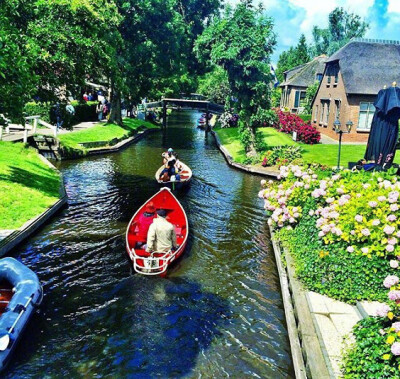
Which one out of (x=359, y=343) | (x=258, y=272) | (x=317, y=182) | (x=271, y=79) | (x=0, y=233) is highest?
(x=271, y=79)

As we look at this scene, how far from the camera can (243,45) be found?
2555cm

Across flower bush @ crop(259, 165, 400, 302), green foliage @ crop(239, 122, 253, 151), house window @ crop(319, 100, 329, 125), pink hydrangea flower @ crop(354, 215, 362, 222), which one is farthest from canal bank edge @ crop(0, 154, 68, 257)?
house window @ crop(319, 100, 329, 125)

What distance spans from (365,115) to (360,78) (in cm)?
305

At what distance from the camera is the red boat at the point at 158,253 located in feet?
36.8

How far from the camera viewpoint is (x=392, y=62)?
34.2 metres

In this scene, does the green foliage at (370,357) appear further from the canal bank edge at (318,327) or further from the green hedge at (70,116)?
the green hedge at (70,116)

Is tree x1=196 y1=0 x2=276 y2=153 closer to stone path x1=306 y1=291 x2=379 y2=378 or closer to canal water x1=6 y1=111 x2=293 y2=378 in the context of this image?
canal water x1=6 y1=111 x2=293 y2=378

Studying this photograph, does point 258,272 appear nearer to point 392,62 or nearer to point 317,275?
point 317,275

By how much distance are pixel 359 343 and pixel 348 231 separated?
3746mm

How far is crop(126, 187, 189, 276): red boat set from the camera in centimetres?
1120

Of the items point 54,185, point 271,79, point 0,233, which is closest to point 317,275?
point 0,233

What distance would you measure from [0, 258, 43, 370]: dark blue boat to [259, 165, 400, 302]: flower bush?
6.45 meters

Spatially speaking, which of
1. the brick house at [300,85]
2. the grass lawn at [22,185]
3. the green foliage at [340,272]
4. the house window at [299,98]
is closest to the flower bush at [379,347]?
the green foliage at [340,272]

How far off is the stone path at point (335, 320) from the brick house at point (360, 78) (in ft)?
89.0
